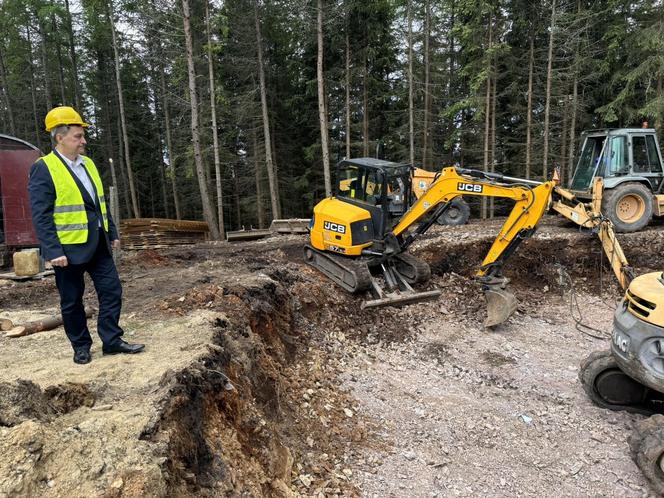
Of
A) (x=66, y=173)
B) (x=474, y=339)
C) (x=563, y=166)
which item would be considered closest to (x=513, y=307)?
(x=474, y=339)

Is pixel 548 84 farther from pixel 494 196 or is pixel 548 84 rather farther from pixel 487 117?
pixel 494 196

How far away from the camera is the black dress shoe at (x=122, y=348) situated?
3.94m

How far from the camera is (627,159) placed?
10.7 meters

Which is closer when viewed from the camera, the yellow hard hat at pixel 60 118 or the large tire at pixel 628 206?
the yellow hard hat at pixel 60 118

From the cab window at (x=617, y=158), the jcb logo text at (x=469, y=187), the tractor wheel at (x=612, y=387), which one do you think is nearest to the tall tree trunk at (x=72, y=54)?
the jcb logo text at (x=469, y=187)

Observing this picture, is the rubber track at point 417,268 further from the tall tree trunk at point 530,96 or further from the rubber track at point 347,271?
the tall tree trunk at point 530,96

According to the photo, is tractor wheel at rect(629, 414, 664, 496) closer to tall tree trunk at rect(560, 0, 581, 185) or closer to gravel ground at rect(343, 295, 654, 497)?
gravel ground at rect(343, 295, 654, 497)

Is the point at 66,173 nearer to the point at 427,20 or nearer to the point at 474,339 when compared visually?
the point at 474,339

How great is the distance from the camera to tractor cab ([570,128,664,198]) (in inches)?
418

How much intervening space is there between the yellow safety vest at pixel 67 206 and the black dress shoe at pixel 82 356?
0.96 metres

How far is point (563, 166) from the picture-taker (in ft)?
61.7

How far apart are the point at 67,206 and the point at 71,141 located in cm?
53

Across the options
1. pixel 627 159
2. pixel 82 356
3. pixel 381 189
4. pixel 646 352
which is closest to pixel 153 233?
pixel 381 189

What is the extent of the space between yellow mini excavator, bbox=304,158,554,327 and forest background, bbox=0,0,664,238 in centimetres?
768
